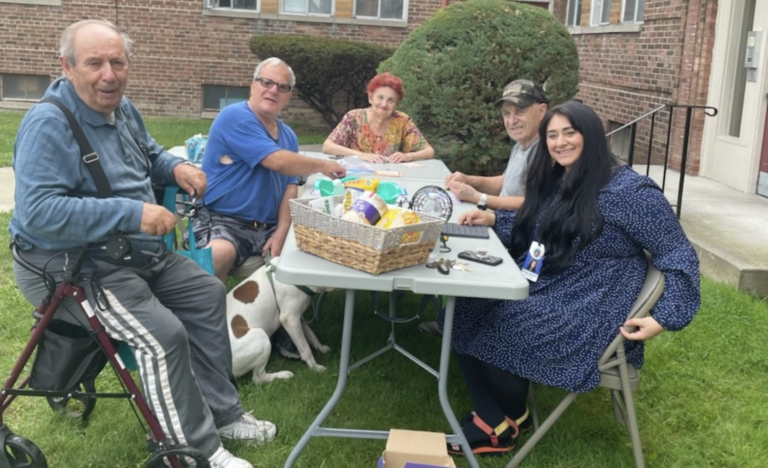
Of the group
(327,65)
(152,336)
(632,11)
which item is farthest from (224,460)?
(327,65)

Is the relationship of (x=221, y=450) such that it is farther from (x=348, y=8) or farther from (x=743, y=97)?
(x=348, y=8)

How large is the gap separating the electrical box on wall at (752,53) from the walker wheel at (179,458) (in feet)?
21.1

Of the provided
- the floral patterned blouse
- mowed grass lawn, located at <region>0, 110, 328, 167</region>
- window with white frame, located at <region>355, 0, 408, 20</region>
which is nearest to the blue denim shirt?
the floral patterned blouse

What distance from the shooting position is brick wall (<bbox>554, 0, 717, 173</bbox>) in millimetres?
7859

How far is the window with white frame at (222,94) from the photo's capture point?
43.6ft

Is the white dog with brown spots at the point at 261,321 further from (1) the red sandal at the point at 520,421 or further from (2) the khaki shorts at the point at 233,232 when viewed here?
(1) the red sandal at the point at 520,421

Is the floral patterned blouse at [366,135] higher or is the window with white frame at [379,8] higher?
the window with white frame at [379,8]

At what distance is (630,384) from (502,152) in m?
4.38

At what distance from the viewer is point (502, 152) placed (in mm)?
6855

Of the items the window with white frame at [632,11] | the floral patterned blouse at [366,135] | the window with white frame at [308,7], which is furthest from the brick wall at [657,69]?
the window with white frame at [308,7]

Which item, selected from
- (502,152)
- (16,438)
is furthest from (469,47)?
(16,438)

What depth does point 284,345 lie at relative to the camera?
13.0 ft

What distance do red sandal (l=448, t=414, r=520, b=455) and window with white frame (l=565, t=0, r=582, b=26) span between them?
10064mm

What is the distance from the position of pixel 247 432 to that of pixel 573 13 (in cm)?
1085
